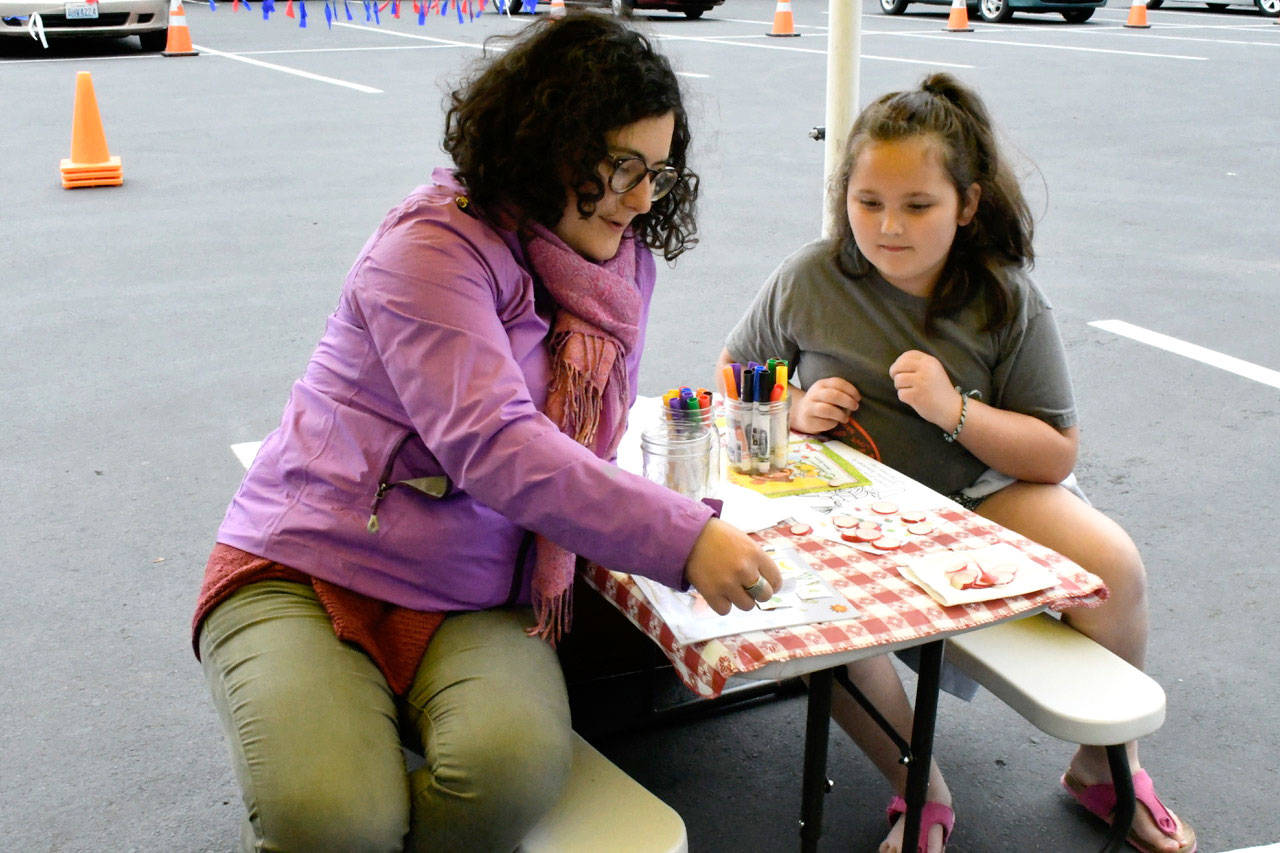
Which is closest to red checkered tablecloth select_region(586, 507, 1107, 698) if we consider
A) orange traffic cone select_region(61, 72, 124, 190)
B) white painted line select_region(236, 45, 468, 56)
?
orange traffic cone select_region(61, 72, 124, 190)

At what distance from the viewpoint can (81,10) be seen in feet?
39.7

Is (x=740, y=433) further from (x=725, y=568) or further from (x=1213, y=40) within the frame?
(x=1213, y=40)

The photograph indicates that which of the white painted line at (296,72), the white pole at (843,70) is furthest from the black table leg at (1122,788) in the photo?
the white painted line at (296,72)

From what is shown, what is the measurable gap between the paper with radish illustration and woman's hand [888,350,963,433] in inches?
16.2

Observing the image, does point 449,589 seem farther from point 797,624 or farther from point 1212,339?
point 1212,339

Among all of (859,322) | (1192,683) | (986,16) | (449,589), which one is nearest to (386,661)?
(449,589)

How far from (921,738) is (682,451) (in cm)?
55

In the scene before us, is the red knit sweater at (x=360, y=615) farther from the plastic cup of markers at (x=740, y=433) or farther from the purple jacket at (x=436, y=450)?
the plastic cup of markers at (x=740, y=433)

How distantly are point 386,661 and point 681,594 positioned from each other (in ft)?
1.42

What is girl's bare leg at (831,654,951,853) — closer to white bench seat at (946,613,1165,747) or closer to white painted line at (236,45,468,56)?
white bench seat at (946,613,1165,747)

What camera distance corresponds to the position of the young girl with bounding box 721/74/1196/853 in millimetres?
2221

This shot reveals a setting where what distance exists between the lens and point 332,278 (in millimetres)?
5723

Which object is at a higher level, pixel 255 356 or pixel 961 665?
→ pixel 961 665

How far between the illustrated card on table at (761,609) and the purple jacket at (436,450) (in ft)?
0.27
